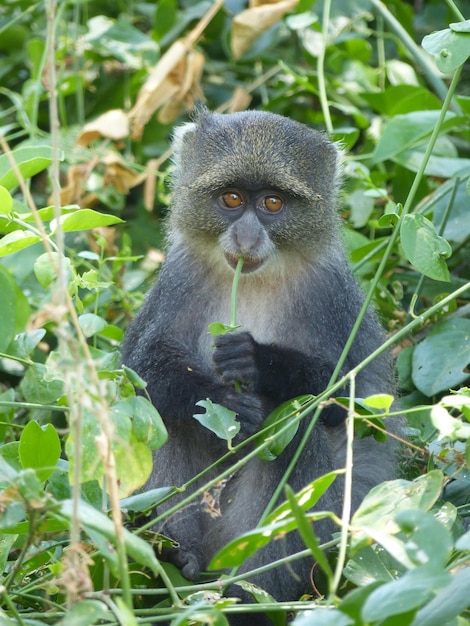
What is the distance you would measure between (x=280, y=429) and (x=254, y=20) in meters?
4.64

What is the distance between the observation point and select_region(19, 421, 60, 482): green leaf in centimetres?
365

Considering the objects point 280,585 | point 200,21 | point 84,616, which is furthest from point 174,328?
point 200,21

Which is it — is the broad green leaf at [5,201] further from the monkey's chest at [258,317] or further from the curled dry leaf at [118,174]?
the curled dry leaf at [118,174]

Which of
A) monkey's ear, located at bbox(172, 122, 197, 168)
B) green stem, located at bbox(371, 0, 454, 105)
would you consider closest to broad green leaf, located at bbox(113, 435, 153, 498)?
monkey's ear, located at bbox(172, 122, 197, 168)

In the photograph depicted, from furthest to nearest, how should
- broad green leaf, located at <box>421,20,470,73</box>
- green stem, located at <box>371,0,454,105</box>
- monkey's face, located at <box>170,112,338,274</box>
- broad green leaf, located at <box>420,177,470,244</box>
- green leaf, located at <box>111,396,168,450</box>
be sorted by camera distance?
1. green stem, located at <box>371,0,454,105</box>
2. broad green leaf, located at <box>420,177,470,244</box>
3. monkey's face, located at <box>170,112,338,274</box>
4. broad green leaf, located at <box>421,20,470,73</box>
5. green leaf, located at <box>111,396,168,450</box>

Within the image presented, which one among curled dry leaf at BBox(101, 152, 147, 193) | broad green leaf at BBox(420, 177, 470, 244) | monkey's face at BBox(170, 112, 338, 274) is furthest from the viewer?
curled dry leaf at BBox(101, 152, 147, 193)

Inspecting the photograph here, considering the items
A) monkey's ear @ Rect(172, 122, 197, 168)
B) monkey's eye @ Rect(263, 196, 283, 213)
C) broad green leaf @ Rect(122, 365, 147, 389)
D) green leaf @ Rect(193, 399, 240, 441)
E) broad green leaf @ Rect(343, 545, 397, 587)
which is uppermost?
monkey's ear @ Rect(172, 122, 197, 168)

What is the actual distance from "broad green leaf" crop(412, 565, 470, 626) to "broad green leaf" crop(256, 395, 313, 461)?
3.05 feet

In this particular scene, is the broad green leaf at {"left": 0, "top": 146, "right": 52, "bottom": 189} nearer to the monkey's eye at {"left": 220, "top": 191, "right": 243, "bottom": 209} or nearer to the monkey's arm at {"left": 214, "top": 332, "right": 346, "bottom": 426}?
the monkey's eye at {"left": 220, "top": 191, "right": 243, "bottom": 209}

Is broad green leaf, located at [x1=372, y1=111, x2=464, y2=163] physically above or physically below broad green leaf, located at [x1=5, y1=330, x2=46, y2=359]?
above

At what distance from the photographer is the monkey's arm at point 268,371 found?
4.54 metres

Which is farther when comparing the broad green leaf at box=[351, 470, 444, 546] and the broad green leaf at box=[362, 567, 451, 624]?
the broad green leaf at box=[351, 470, 444, 546]

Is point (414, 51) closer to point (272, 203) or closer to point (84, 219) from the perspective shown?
point (272, 203)

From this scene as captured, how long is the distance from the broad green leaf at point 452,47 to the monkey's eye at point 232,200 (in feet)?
4.24
